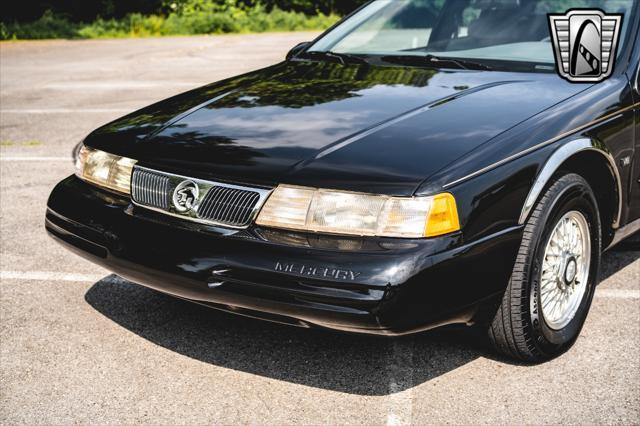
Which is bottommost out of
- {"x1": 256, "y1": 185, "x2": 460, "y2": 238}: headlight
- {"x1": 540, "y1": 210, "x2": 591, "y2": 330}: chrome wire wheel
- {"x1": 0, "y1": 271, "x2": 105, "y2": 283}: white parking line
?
{"x1": 0, "y1": 271, "x2": 105, "y2": 283}: white parking line

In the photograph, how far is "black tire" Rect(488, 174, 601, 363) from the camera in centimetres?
317

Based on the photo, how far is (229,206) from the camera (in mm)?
3043

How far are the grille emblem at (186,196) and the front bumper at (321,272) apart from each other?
7cm

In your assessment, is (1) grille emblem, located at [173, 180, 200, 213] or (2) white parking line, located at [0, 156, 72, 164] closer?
(1) grille emblem, located at [173, 180, 200, 213]

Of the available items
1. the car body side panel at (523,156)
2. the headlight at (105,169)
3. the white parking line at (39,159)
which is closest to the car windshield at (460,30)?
the car body side panel at (523,156)

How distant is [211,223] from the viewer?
3.07 meters

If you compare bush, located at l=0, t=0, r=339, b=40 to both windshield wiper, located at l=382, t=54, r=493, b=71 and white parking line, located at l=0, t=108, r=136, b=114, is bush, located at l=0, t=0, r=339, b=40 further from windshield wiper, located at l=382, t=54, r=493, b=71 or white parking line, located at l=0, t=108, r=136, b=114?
windshield wiper, located at l=382, t=54, r=493, b=71

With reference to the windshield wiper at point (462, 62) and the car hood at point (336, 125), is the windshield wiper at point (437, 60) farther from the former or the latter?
the car hood at point (336, 125)

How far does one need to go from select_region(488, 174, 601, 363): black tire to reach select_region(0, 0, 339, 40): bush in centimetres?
1995

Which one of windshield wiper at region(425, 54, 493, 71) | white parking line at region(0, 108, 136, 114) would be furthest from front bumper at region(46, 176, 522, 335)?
white parking line at region(0, 108, 136, 114)

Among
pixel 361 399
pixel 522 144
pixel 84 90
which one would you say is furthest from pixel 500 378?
pixel 84 90

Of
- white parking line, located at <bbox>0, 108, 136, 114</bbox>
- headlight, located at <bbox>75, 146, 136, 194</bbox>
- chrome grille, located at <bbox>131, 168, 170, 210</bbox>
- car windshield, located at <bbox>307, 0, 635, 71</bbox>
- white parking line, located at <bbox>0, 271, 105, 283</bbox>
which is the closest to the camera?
chrome grille, located at <bbox>131, 168, 170, 210</bbox>

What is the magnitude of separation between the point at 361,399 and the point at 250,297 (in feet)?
2.10

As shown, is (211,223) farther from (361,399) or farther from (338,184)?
(361,399)
